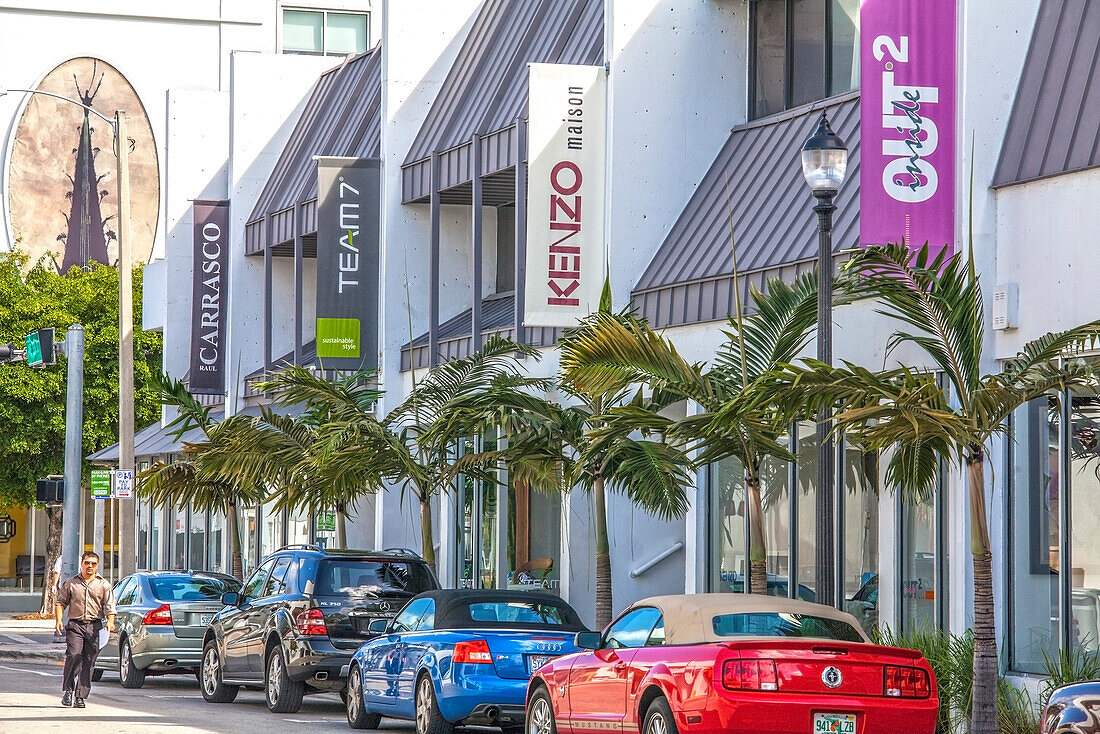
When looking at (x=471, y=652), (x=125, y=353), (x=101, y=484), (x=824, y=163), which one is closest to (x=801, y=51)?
(x=824, y=163)

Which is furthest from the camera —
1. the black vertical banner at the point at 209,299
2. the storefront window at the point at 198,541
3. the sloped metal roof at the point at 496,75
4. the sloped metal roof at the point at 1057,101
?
the storefront window at the point at 198,541

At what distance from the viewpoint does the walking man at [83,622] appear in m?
19.0

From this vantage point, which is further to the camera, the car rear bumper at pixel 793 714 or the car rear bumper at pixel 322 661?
the car rear bumper at pixel 322 661

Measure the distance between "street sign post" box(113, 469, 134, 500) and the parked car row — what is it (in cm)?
384

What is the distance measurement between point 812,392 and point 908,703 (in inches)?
87.7

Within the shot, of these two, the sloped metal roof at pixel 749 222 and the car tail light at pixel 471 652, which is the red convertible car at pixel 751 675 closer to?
the car tail light at pixel 471 652

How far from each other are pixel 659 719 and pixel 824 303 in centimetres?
367

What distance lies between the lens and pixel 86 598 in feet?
63.8

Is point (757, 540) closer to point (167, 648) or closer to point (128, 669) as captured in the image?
point (167, 648)

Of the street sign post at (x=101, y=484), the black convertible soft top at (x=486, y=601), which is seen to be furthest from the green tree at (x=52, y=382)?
the black convertible soft top at (x=486, y=601)

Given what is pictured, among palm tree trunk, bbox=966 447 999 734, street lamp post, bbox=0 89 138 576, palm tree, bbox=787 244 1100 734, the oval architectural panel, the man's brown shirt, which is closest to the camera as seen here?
palm tree, bbox=787 244 1100 734

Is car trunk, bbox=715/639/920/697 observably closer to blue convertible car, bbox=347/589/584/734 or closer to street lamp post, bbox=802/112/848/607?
street lamp post, bbox=802/112/848/607

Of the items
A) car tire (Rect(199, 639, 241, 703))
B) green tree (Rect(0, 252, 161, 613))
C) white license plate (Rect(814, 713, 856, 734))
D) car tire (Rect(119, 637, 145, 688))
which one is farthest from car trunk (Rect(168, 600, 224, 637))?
green tree (Rect(0, 252, 161, 613))

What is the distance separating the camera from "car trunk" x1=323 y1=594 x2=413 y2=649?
58.3 feet
